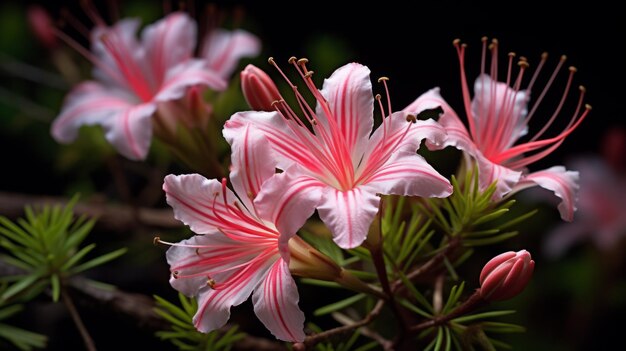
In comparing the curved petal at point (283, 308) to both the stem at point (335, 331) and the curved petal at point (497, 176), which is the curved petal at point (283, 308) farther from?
the curved petal at point (497, 176)

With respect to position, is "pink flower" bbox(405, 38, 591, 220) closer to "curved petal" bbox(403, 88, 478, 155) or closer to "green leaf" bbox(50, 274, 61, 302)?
"curved petal" bbox(403, 88, 478, 155)

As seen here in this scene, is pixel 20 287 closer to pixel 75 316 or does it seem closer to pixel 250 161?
pixel 75 316

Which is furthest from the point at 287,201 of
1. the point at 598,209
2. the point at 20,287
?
the point at 598,209

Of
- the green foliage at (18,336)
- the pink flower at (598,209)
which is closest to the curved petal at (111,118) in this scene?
the green foliage at (18,336)

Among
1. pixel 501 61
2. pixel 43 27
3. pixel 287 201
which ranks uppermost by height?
pixel 43 27

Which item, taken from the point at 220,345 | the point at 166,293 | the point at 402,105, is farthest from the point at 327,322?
the point at 220,345

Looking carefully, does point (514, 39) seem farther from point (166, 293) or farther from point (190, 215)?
point (190, 215)

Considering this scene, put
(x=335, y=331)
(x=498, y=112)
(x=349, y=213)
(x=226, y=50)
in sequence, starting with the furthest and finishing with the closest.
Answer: (x=226, y=50), (x=498, y=112), (x=335, y=331), (x=349, y=213)
